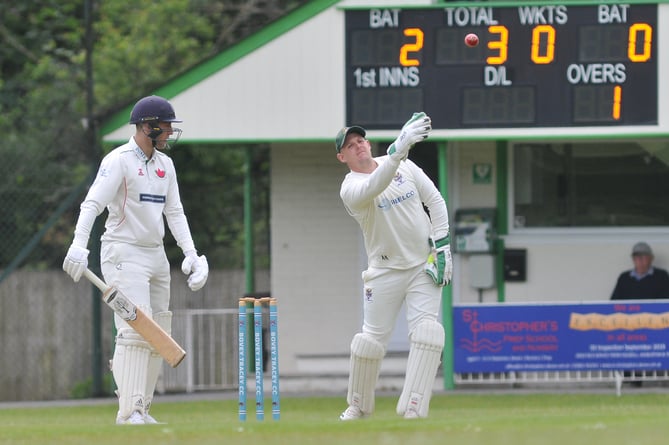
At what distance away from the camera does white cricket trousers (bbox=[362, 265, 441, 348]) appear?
927 cm

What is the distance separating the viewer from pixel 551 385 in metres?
15.6

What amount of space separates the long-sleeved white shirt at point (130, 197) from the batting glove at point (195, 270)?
0.24m

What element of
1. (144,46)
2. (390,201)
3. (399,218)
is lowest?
(399,218)

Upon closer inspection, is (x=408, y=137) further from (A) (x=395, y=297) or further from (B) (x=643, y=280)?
(B) (x=643, y=280)

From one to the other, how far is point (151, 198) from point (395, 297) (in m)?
1.70

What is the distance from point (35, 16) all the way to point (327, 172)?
8.59 meters

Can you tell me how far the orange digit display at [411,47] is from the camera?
14266mm

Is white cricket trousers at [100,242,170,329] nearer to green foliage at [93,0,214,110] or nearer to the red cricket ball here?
the red cricket ball

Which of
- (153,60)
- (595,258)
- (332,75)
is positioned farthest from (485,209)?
(153,60)

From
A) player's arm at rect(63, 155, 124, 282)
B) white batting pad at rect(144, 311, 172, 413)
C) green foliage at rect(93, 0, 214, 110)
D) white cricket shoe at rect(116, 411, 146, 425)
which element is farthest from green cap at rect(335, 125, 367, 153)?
green foliage at rect(93, 0, 214, 110)

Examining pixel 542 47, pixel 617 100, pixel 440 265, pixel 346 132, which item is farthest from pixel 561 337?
pixel 346 132

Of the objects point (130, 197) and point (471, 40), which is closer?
point (130, 197)

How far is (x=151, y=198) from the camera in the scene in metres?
9.32

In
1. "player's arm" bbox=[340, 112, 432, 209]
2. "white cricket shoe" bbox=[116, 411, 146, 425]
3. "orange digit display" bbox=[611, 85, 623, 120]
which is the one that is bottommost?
"white cricket shoe" bbox=[116, 411, 146, 425]
